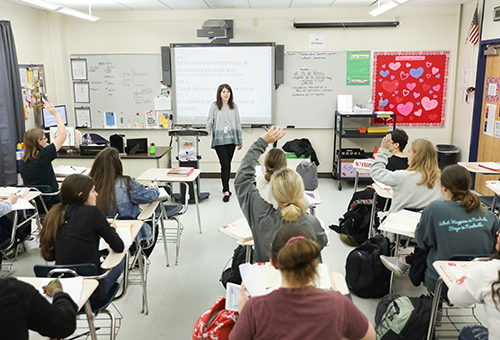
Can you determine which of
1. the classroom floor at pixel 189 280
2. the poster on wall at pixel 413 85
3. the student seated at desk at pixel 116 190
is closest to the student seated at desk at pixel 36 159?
the classroom floor at pixel 189 280

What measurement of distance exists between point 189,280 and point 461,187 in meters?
2.29

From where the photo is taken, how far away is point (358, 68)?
6660 millimetres

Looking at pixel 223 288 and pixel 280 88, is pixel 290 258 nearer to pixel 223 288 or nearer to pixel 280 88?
pixel 223 288

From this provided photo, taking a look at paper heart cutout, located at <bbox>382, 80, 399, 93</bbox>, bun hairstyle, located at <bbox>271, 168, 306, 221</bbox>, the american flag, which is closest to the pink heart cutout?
paper heart cutout, located at <bbox>382, 80, 399, 93</bbox>

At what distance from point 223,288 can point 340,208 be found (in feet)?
8.06

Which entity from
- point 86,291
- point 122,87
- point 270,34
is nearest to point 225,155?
point 270,34

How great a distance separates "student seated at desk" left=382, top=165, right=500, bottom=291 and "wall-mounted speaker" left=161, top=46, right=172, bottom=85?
16.8ft

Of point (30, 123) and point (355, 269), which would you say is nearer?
point (355, 269)

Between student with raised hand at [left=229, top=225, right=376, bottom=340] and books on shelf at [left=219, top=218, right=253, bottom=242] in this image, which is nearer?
student with raised hand at [left=229, top=225, right=376, bottom=340]

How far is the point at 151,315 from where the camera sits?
10.4 feet

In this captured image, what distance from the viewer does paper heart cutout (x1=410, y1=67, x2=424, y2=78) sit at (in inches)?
261

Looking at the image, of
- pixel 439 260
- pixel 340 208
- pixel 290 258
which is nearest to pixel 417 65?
pixel 340 208

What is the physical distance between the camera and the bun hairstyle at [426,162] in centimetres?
329

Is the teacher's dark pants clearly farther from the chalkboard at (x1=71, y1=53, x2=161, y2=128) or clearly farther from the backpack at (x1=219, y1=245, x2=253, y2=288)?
the backpack at (x1=219, y1=245, x2=253, y2=288)
